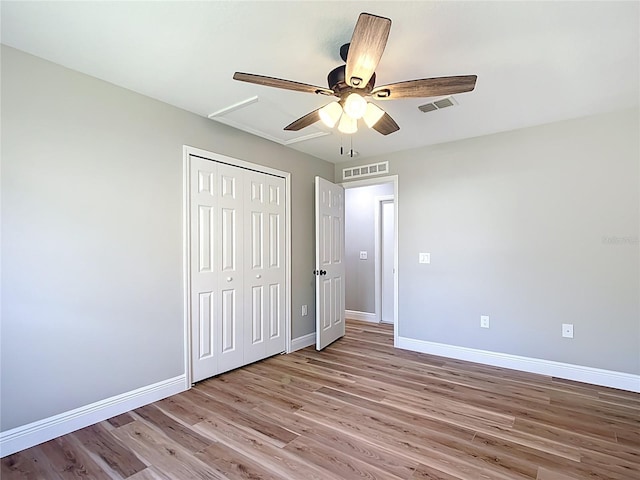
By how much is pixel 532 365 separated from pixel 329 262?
2.37 m

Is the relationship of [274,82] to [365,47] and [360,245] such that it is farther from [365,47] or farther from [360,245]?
[360,245]

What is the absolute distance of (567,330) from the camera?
3.06 meters

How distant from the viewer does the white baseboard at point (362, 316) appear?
539 centimetres

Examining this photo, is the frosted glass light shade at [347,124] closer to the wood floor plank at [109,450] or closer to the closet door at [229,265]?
the closet door at [229,265]

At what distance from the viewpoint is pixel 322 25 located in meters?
1.75

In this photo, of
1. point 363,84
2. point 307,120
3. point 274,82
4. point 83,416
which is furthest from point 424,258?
point 83,416

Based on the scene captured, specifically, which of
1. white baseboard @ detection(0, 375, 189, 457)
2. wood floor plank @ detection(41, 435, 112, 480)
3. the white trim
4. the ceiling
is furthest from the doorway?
wood floor plank @ detection(41, 435, 112, 480)

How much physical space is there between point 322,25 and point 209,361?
9.17 feet

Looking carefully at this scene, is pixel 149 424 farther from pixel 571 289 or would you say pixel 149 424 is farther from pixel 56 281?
pixel 571 289

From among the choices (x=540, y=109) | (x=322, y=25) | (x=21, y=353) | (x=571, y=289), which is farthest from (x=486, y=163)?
(x=21, y=353)

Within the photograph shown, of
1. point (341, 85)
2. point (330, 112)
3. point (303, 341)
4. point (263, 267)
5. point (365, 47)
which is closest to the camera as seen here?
point (365, 47)

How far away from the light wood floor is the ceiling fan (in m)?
2.00

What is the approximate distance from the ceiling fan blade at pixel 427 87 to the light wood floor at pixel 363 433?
81.6 inches

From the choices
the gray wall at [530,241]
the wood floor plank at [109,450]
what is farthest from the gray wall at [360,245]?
the wood floor plank at [109,450]
